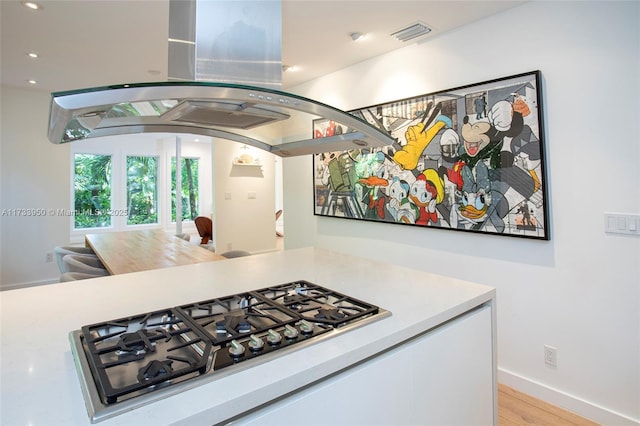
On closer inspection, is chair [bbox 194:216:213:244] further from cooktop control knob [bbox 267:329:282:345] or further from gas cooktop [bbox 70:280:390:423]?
cooktop control knob [bbox 267:329:282:345]

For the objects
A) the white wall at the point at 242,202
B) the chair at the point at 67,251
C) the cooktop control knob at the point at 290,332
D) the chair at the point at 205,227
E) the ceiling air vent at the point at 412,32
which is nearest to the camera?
the cooktop control knob at the point at 290,332

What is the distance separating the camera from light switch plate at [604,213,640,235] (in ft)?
6.13

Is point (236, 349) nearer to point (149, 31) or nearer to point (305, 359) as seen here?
point (305, 359)

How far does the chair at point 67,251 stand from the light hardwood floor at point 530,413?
A: 3706 millimetres

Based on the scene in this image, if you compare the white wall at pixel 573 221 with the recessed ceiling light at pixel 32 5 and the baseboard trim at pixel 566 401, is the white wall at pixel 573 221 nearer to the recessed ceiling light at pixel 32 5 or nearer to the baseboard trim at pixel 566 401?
the baseboard trim at pixel 566 401

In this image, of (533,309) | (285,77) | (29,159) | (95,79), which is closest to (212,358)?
(533,309)

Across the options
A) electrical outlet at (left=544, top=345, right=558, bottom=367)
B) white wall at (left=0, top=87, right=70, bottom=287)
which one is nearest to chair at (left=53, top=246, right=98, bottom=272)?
white wall at (left=0, top=87, right=70, bottom=287)

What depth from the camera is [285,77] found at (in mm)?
3945

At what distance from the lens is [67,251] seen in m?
3.33

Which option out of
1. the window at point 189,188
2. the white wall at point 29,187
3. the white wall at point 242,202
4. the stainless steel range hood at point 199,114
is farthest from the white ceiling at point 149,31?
→ the window at point 189,188

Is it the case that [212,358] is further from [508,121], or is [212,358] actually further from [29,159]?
[29,159]

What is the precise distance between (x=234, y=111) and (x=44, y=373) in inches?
32.9

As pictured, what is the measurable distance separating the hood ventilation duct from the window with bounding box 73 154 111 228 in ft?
23.4

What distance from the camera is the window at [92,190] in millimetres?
7055
